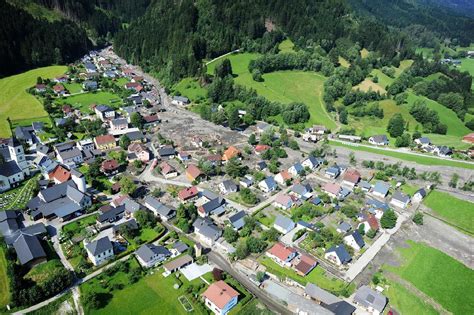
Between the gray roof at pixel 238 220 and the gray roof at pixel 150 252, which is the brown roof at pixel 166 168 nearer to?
the gray roof at pixel 238 220

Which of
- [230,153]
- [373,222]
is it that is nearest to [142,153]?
[230,153]

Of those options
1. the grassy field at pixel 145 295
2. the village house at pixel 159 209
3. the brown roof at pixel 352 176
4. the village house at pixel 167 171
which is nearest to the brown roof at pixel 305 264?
the grassy field at pixel 145 295

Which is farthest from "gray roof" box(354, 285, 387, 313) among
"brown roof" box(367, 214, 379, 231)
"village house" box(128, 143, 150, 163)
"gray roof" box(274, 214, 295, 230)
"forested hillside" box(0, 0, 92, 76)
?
"forested hillside" box(0, 0, 92, 76)

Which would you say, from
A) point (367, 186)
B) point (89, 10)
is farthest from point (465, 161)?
point (89, 10)

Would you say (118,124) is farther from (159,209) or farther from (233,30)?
(233,30)

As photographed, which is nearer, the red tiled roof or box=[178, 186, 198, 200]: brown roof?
box=[178, 186, 198, 200]: brown roof

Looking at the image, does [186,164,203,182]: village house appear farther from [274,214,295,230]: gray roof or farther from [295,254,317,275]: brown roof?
[295,254,317,275]: brown roof
